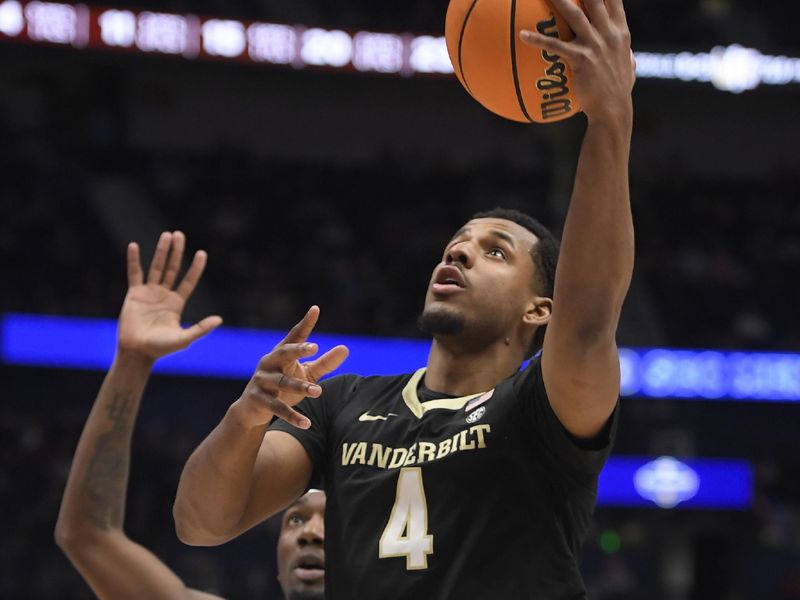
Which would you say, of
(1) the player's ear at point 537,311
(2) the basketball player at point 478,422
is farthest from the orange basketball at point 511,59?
(1) the player's ear at point 537,311

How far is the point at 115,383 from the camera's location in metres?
3.56

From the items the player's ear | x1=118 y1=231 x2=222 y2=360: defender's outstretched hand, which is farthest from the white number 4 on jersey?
x1=118 y1=231 x2=222 y2=360: defender's outstretched hand

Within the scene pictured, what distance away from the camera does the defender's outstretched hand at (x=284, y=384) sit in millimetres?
2674

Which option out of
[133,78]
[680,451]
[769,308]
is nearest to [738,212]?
[769,308]

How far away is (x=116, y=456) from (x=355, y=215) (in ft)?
47.8

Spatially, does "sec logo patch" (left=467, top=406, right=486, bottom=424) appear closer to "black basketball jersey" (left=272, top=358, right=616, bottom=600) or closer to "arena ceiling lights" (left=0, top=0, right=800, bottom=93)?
"black basketball jersey" (left=272, top=358, right=616, bottom=600)

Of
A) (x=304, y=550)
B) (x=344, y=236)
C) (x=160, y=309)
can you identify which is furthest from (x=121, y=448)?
(x=344, y=236)

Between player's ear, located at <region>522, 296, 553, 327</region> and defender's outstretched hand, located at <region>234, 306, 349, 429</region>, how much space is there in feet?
2.27

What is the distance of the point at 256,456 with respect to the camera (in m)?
2.90

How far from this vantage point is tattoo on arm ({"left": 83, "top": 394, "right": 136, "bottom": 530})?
3.58 metres

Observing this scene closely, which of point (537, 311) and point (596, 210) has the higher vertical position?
point (596, 210)

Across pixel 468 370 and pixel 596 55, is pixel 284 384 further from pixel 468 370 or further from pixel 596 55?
pixel 596 55

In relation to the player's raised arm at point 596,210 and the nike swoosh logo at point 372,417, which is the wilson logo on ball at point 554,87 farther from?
the nike swoosh logo at point 372,417

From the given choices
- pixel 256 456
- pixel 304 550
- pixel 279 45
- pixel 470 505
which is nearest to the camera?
pixel 470 505
